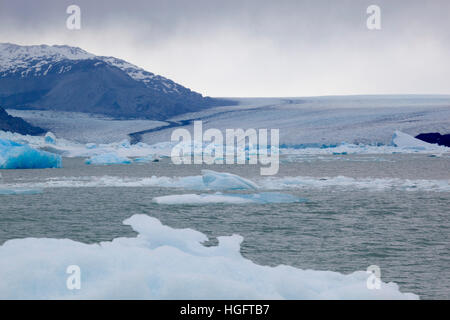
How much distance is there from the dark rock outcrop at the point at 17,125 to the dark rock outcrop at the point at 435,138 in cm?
3670

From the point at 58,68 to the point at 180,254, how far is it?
5602 inches

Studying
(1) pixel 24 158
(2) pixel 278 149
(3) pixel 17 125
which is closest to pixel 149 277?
(1) pixel 24 158

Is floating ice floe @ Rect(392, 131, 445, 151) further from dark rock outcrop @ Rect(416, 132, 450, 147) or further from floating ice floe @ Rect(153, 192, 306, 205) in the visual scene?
floating ice floe @ Rect(153, 192, 306, 205)

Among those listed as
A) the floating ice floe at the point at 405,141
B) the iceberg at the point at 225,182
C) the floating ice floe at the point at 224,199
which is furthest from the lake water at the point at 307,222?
the floating ice floe at the point at 405,141

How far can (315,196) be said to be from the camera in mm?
14594

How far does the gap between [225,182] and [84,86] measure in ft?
367

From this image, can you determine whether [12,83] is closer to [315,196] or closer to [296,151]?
[296,151]

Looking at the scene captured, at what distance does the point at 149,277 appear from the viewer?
4617 mm

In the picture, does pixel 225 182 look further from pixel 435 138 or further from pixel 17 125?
pixel 17 125

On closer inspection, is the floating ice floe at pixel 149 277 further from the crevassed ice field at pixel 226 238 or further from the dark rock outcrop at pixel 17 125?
the dark rock outcrop at pixel 17 125

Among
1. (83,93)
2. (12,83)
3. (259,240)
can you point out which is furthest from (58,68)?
(259,240)

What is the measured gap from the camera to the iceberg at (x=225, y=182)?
51.1 feet

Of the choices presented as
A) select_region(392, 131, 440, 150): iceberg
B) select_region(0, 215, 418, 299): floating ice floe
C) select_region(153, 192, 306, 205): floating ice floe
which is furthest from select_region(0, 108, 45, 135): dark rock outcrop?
select_region(0, 215, 418, 299): floating ice floe

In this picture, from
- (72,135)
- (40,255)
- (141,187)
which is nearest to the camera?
(40,255)
